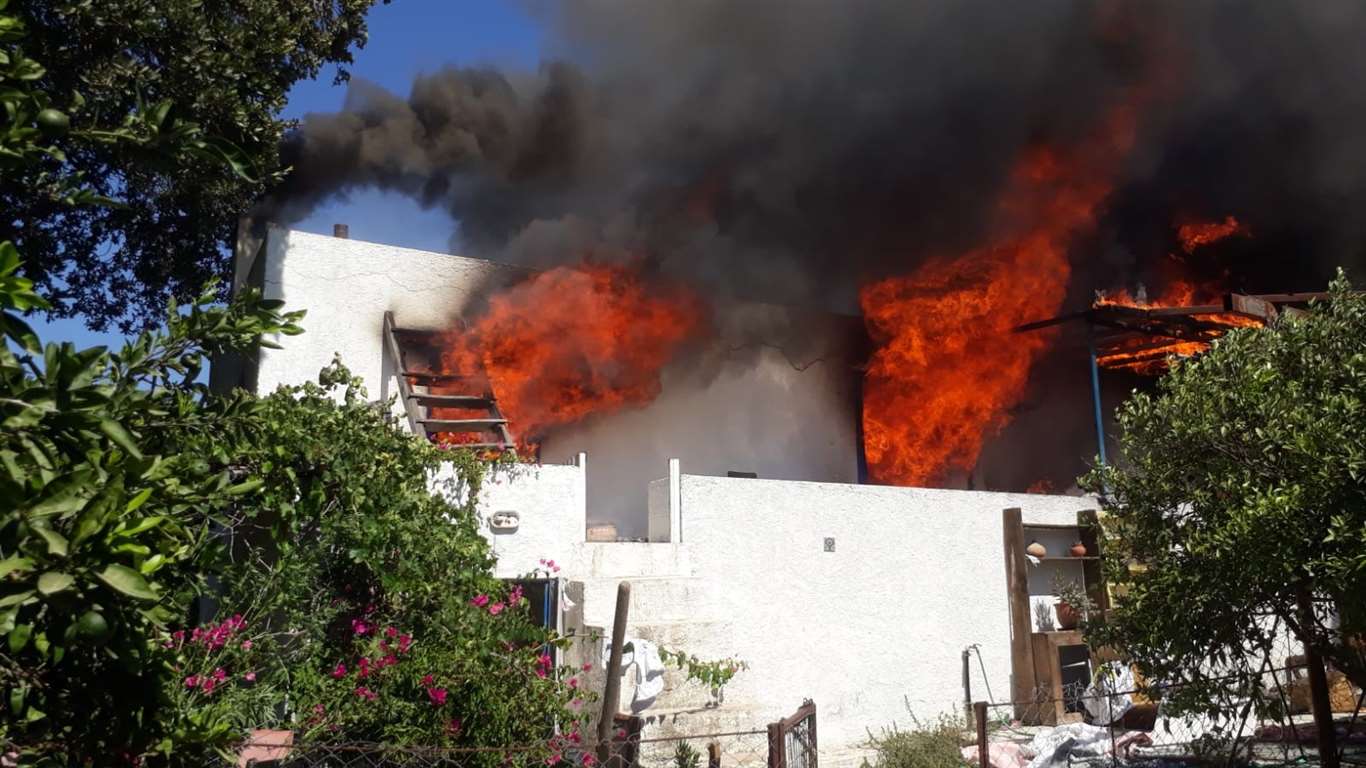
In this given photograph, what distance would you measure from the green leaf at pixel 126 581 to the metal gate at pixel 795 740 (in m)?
4.12

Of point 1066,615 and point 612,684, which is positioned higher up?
point 1066,615

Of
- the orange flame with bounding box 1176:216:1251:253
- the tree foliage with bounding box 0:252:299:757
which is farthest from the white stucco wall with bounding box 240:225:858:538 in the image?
the tree foliage with bounding box 0:252:299:757

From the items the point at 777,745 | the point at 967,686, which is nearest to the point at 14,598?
the point at 777,745

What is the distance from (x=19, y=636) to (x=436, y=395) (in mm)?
8930

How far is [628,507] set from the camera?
13.3 metres

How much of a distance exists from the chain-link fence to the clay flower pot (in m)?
0.73

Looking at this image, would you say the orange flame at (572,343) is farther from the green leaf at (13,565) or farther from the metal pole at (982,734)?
the green leaf at (13,565)

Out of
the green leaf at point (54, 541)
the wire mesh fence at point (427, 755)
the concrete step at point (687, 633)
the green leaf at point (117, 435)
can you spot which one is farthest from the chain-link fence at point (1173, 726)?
the green leaf at point (54, 541)

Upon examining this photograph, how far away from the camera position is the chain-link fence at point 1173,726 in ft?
22.9

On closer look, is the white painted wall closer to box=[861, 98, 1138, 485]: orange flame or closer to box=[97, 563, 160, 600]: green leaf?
box=[861, 98, 1138, 485]: orange flame

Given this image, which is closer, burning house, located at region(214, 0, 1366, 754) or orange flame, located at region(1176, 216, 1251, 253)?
burning house, located at region(214, 0, 1366, 754)

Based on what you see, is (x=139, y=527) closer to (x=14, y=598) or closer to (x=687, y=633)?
(x=14, y=598)

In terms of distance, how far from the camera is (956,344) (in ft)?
49.8

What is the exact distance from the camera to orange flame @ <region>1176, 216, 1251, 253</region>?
16.9m
